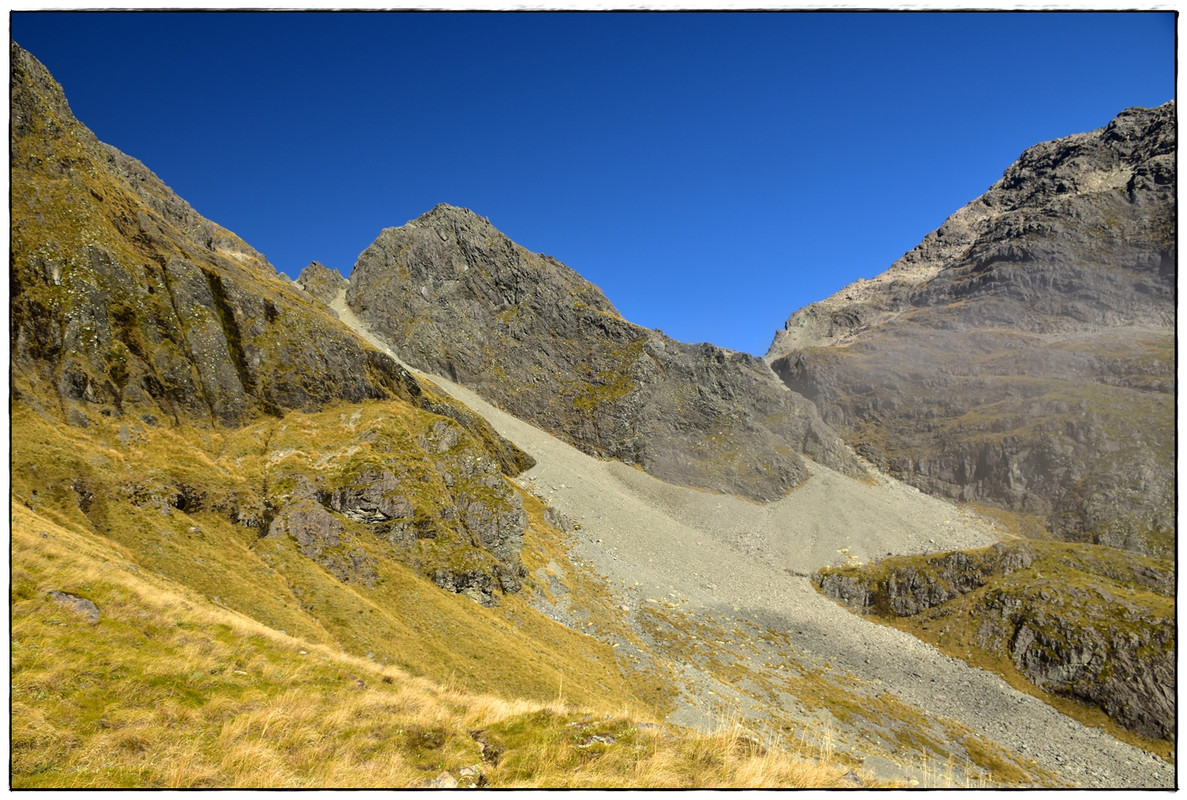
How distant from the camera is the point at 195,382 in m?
44.0

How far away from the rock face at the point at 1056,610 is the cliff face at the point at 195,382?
2070 inches

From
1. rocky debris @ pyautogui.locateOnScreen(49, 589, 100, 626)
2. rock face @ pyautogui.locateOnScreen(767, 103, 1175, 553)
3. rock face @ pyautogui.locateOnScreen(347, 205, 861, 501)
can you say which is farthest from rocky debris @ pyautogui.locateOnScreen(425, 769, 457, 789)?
rock face @ pyautogui.locateOnScreen(767, 103, 1175, 553)

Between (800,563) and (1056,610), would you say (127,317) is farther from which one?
(1056,610)

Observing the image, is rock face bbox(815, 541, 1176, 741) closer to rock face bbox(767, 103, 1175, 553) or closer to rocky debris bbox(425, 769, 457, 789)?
rock face bbox(767, 103, 1175, 553)

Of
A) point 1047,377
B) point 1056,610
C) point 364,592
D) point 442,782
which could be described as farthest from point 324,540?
point 1047,377

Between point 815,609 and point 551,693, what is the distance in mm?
43318

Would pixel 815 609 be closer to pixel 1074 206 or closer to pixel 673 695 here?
pixel 673 695

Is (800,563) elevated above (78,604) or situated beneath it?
elevated above

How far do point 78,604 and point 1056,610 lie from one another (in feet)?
263

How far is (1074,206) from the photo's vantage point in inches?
7279

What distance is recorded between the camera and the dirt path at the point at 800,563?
4291 cm

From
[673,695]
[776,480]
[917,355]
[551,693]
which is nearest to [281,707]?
[551,693]

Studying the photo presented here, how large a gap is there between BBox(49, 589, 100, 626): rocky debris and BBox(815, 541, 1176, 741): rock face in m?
70.4

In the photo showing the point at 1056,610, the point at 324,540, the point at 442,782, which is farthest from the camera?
the point at 1056,610
